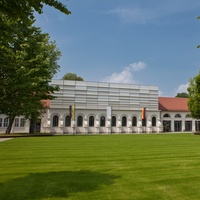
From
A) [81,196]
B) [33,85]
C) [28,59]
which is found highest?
[28,59]

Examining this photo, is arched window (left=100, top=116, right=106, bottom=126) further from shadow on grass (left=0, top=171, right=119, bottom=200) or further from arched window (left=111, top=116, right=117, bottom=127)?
shadow on grass (left=0, top=171, right=119, bottom=200)

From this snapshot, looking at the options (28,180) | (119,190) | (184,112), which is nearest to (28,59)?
(28,180)

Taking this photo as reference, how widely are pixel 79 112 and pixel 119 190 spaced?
4677cm

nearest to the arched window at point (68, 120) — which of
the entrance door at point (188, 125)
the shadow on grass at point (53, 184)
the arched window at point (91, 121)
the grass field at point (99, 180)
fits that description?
the arched window at point (91, 121)

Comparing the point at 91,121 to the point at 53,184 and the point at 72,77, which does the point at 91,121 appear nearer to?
the point at 72,77

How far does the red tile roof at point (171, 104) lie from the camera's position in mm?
61594

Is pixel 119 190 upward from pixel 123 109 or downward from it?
downward

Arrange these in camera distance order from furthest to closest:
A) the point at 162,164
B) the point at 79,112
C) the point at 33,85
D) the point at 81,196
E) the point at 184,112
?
1. the point at 184,112
2. the point at 79,112
3. the point at 33,85
4. the point at 162,164
5. the point at 81,196

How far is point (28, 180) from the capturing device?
7305mm

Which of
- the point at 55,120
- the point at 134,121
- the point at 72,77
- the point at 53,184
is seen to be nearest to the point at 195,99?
the point at 134,121

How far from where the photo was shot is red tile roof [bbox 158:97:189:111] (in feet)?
202

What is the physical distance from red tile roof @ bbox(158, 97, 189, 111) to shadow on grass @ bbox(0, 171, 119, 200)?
181 feet

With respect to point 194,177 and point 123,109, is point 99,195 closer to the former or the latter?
point 194,177

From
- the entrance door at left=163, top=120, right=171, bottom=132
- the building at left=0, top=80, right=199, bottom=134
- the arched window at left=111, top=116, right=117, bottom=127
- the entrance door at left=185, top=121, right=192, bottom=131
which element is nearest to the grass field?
the building at left=0, top=80, right=199, bottom=134
